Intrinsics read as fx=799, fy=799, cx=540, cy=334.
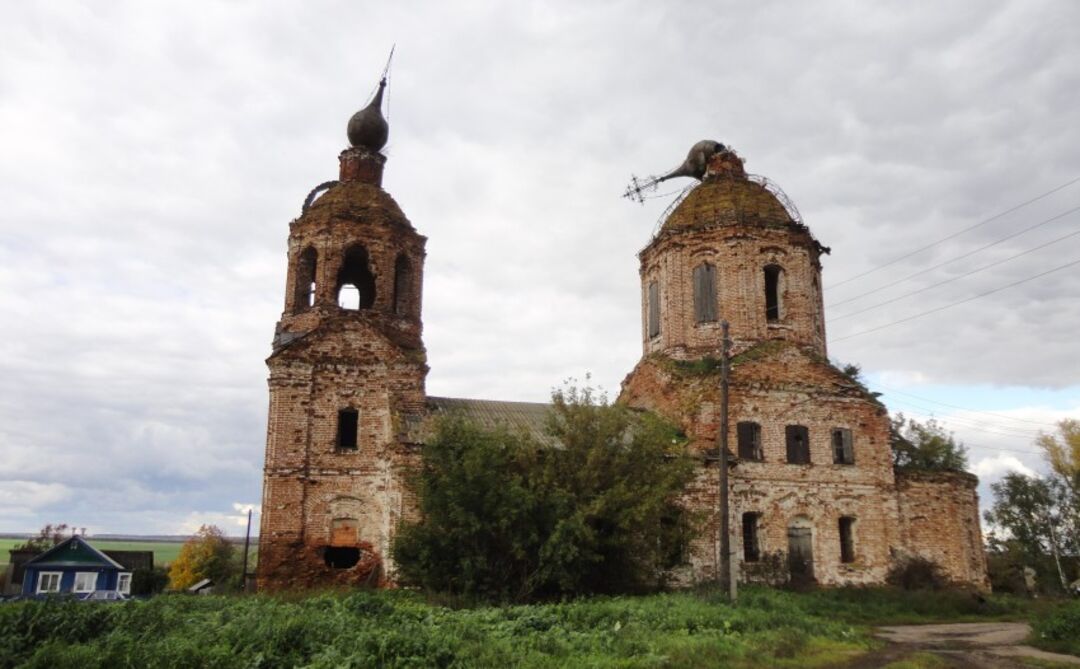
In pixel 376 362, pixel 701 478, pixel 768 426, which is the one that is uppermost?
pixel 376 362

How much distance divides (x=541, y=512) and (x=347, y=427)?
6.42 metres

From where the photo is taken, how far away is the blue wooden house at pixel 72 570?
30250mm

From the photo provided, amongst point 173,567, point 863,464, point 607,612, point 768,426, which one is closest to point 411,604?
point 607,612

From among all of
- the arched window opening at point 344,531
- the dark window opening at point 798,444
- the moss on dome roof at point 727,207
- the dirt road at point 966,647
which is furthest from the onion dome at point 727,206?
the arched window opening at point 344,531

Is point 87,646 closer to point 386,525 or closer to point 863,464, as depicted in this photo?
point 386,525

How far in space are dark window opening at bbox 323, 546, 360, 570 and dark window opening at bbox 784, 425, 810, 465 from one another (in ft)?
38.3

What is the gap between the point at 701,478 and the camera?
68.6 ft

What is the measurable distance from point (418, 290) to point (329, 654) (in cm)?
1391

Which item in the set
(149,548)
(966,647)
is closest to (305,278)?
(966,647)

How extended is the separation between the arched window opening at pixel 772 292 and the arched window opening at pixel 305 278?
1314 cm

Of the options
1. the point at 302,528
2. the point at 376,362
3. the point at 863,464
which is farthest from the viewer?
the point at 863,464

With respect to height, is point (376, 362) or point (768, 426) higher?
point (376, 362)

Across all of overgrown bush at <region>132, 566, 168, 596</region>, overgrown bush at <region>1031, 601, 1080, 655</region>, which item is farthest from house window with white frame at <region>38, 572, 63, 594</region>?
overgrown bush at <region>1031, 601, 1080, 655</region>

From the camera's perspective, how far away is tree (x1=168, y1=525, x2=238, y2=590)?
4569cm
